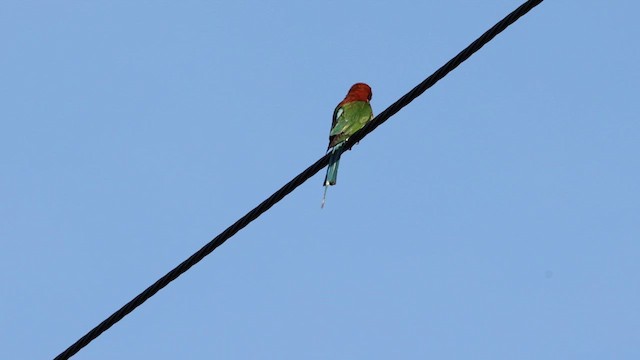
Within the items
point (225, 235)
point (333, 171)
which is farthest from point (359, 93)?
point (225, 235)

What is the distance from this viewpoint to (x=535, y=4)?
5.05 m

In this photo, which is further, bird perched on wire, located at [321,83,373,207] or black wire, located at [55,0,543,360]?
bird perched on wire, located at [321,83,373,207]

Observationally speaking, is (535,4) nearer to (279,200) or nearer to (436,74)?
(436,74)

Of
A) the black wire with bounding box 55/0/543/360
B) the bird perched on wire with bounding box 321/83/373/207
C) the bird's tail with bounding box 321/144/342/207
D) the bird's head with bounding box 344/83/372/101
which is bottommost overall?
the black wire with bounding box 55/0/543/360

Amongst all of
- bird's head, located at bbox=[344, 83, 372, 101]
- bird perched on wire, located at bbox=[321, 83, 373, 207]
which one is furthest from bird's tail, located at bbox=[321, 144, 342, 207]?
bird's head, located at bbox=[344, 83, 372, 101]

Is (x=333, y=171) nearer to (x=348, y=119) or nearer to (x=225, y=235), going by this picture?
(x=348, y=119)

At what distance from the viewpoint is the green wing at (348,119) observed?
840 centimetres

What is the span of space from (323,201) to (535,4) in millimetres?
2849

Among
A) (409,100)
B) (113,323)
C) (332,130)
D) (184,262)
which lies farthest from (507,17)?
(332,130)

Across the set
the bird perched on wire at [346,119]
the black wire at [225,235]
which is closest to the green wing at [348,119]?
the bird perched on wire at [346,119]

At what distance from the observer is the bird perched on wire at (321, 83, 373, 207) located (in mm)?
7941

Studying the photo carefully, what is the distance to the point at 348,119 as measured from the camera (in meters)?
8.96

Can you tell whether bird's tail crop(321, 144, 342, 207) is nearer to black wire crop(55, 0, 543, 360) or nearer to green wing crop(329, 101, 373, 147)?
green wing crop(329, 101, 373, 147)

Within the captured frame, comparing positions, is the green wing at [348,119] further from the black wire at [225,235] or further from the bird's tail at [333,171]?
the black wire at [225,235]
